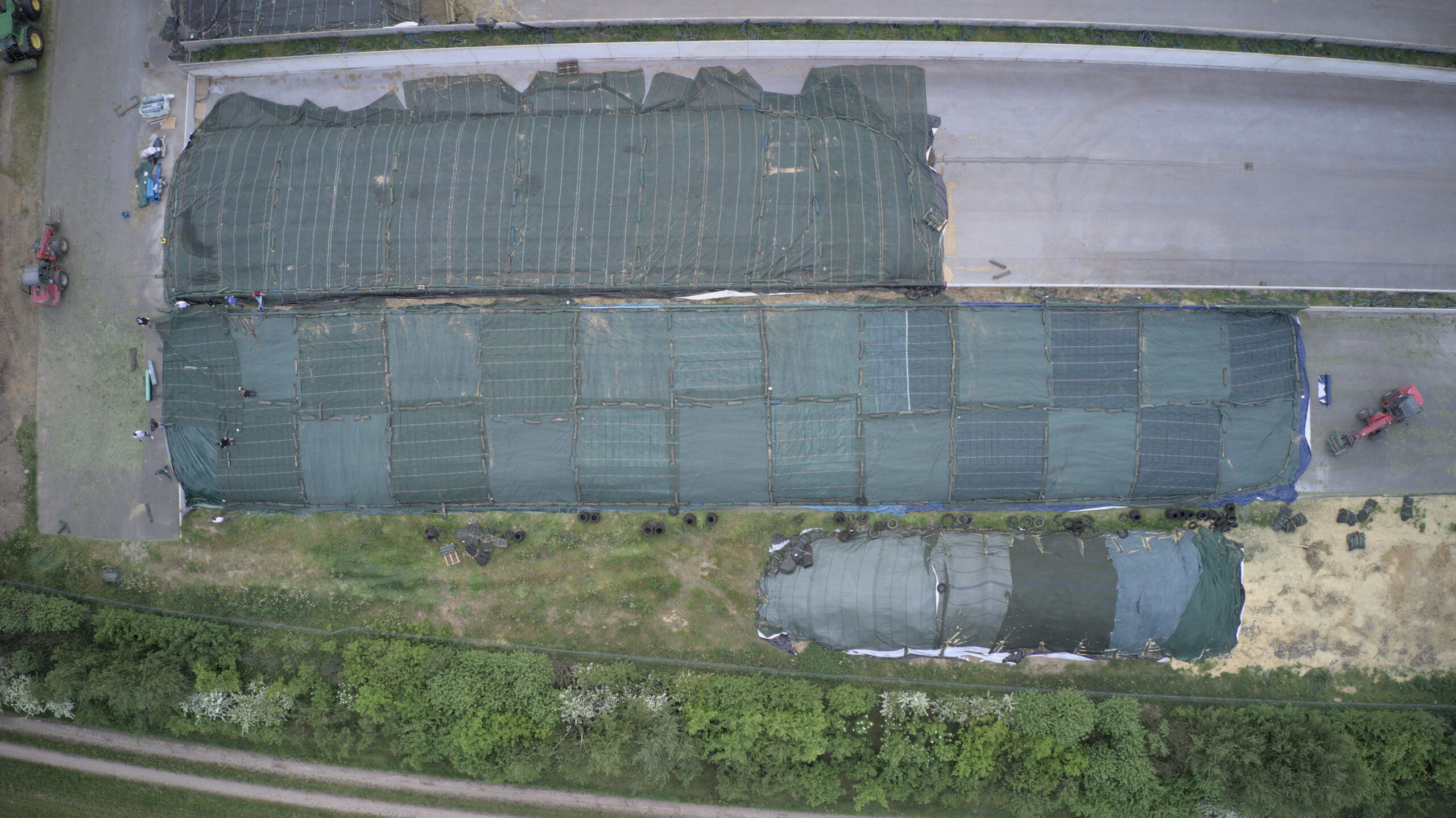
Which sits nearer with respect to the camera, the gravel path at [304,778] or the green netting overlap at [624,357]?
the green netting overlap at [624,357]

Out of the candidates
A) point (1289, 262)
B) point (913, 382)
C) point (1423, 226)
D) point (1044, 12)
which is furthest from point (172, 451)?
point (1423, 226)

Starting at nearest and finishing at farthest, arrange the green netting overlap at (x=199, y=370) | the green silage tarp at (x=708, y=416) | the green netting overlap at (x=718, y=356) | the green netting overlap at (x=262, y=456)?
the green silage tarp at (x=708, y=416) → the green netting overlap at (x=718, y=356) → the green netting overlap at (x=262, y=456) → the green netting overlap at (x=199, y=370)

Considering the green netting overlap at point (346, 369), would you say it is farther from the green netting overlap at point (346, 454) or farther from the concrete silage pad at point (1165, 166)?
the concrete silage pad at point (1165, 166)

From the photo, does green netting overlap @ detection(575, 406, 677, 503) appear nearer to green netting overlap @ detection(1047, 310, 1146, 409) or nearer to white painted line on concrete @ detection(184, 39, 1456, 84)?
white painted line on concrete @ detection(184, 39, 1456, 84)

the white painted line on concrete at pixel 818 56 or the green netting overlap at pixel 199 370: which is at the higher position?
the white painted line on concrete at pixel 818 56

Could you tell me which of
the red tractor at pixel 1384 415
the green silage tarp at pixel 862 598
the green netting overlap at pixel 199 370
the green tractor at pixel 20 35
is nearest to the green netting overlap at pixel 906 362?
the green silage tarp at pixel 862 598

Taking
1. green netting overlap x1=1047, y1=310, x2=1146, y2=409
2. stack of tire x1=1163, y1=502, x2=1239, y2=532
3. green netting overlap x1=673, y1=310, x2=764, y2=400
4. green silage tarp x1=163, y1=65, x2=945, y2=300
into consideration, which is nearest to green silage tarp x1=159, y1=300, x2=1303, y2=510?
green netting overlap x1=673, y1=310, x2=764, y2=400
